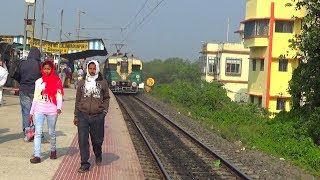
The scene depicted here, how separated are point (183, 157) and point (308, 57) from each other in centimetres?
836

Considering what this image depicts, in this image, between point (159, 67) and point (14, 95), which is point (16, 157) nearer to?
point (14, 95)

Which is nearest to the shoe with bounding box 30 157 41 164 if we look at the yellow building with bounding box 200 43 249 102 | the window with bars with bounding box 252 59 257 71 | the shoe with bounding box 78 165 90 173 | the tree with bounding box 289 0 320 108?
the shoe with bounding box 78 165 90 173

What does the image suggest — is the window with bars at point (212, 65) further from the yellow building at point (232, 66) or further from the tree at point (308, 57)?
the tree at point (308, 57)

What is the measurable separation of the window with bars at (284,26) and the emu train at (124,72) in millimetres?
11193

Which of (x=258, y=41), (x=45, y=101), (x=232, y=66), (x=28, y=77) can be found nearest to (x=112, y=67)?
(x=258, y=41)

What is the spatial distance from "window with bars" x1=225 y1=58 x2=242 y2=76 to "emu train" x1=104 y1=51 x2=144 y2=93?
19.4 metres

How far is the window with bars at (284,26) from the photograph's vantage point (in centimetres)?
3703

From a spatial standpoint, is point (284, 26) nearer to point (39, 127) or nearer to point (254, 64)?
point (254, 64)

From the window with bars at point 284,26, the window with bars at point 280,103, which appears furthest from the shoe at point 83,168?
the window with bars at point 284,26

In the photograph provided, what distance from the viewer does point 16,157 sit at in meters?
8.59

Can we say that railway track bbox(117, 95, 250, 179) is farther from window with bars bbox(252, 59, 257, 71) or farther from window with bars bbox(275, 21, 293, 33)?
window with bars bbox(252, 59, 257, 71)

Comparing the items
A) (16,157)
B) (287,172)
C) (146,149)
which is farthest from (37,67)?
(287,172)

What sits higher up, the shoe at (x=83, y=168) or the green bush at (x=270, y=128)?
the shoe at (x=83, y=168)

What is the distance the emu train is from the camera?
39500 mm
